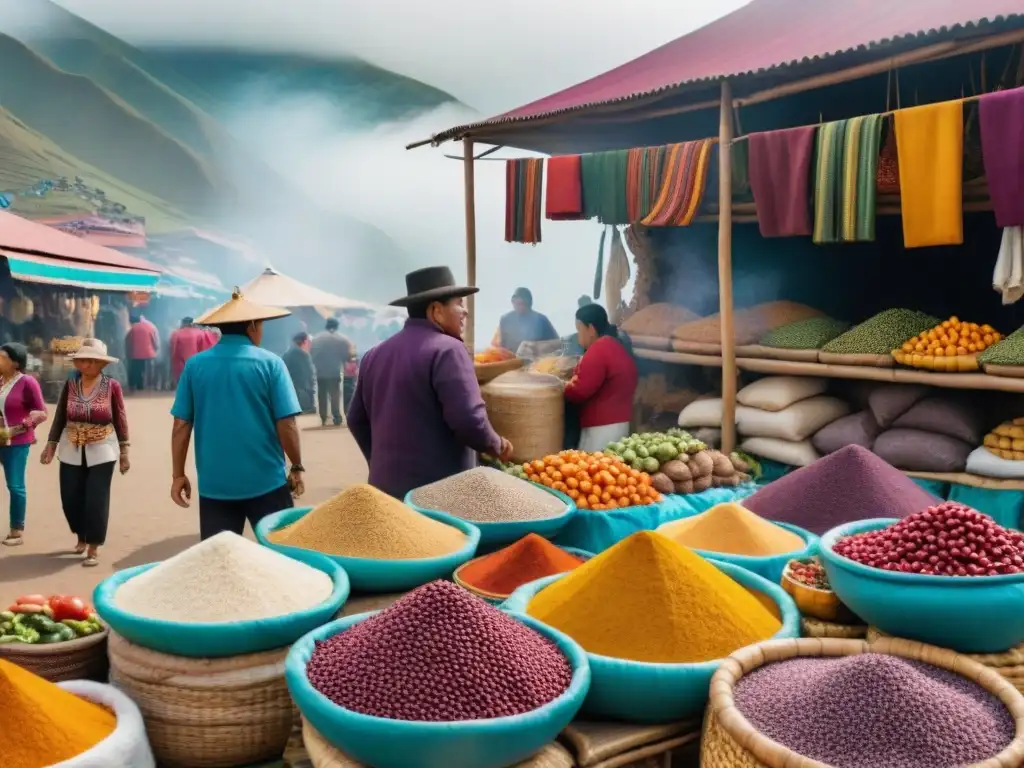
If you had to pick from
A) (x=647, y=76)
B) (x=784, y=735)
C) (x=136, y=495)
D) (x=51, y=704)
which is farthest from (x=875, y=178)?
(x=136, y=495)

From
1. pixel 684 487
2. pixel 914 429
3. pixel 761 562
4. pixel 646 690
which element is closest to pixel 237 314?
pixel 684 487

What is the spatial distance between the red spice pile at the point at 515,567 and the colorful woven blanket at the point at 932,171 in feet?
8.14

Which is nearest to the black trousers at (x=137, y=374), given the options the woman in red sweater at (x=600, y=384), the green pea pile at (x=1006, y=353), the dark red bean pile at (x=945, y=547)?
the woman in red sweater at (x=600, y=384)

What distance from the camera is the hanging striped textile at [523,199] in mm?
5316

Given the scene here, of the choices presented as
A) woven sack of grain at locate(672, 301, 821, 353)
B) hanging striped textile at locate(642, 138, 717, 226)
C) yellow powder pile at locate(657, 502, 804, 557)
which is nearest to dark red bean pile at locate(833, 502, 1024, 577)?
yellow powder pile at locate(657, 502, 804, 557)

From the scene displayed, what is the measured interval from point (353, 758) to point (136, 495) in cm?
650

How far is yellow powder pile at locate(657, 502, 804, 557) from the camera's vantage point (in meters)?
1.93

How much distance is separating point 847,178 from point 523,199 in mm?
2105

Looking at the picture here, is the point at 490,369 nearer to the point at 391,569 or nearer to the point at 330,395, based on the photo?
the point at 391,569

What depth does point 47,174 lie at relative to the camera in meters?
24.5

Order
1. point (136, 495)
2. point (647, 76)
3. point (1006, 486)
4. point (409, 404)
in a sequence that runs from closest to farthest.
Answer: point (409, 404)
point (1006, 486)
point (647, 76)
point (136, 495)

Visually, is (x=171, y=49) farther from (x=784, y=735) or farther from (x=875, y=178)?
(x=784, y=735)

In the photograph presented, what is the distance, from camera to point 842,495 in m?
2.28

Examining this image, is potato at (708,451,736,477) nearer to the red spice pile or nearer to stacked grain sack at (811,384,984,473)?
stacked grain sack at (811,384,984,473)
